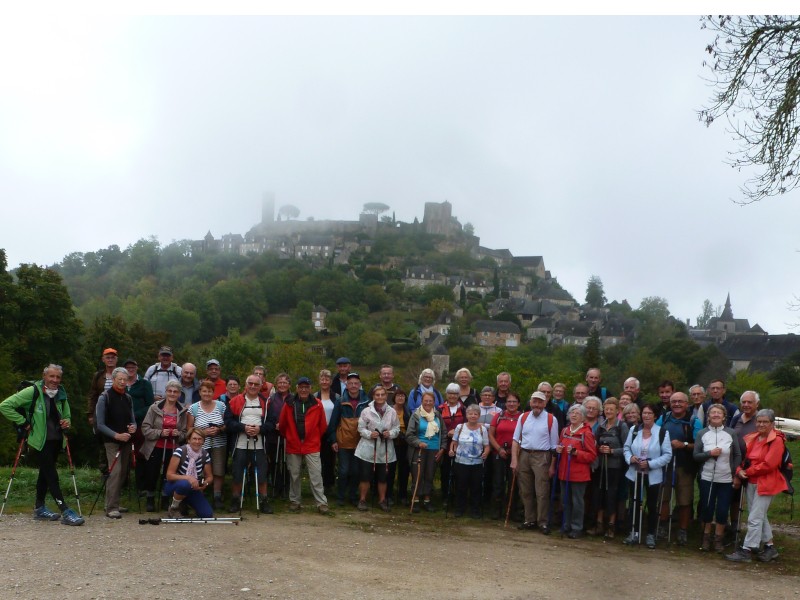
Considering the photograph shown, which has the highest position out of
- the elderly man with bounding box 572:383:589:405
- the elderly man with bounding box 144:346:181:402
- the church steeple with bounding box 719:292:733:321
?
the church steeple with bounding box 719:292:733:321

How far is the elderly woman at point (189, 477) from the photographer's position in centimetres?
905

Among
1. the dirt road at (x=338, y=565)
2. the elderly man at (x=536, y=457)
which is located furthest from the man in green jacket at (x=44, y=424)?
the elderly man at (x=536, y=457)

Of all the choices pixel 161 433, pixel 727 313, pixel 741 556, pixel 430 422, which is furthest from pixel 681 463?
pixel 727 313

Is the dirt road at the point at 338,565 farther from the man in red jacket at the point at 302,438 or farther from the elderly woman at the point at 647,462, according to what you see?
the man in red jacket at the point at 302,438

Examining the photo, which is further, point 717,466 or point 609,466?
point 609,466

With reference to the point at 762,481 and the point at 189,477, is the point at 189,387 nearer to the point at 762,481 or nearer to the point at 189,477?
the point at 189,477

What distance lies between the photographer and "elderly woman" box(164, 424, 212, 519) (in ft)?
29.7

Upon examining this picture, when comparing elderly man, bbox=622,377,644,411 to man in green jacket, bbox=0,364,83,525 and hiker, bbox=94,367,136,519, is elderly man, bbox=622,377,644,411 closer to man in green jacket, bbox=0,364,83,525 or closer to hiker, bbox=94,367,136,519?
hiker, bbox=94,367,136,519

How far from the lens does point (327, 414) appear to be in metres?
10.9

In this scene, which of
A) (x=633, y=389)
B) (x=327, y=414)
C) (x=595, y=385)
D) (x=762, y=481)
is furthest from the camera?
(x=327, y=414)

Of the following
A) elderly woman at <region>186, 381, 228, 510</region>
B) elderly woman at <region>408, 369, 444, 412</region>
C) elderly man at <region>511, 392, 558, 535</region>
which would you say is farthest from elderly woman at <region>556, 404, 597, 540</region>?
elderly woman at <region>186, 381, 228, 510</region>

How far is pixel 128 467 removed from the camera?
9.48 m

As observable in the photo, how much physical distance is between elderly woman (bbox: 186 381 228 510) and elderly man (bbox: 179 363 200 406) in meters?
0.61

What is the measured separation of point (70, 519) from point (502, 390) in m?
5.87
